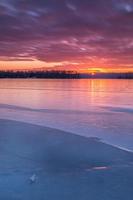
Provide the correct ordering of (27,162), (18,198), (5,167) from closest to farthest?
1. (18,198)
2. (5,167)
3. (27,162)

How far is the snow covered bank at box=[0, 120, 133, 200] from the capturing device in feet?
13.8

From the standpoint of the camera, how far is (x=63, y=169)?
5.25 meters

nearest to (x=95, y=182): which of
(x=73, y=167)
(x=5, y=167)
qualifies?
(x=73, y=167)

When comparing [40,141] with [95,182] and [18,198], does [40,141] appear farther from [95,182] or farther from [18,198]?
[18,198]

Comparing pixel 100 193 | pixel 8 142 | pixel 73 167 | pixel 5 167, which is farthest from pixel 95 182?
pixel 8 142

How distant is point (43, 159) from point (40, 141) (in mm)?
1745

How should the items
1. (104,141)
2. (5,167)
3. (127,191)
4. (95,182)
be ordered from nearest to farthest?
(127,191) < (95,182) < (5,167) < (104,141)

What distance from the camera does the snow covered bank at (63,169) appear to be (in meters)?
4.20

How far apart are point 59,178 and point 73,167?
0.64 meters

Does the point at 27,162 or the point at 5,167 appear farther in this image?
the point at 27,162

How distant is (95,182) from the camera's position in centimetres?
459

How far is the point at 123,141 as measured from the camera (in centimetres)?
805

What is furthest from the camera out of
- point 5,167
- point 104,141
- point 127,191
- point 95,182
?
point 104,141

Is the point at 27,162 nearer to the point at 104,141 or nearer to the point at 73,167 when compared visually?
the point at 73,167
